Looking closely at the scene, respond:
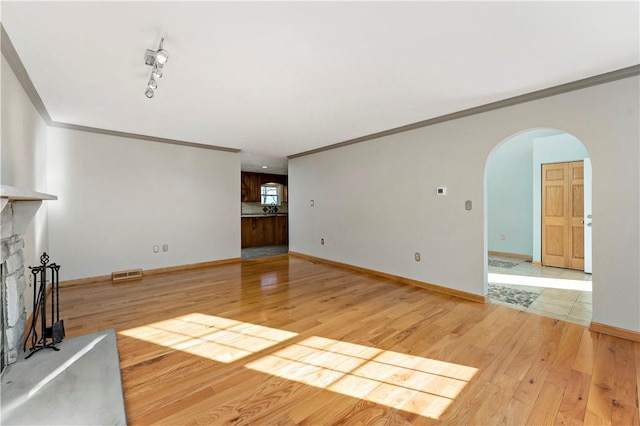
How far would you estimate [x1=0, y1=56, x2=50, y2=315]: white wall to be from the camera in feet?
7.07

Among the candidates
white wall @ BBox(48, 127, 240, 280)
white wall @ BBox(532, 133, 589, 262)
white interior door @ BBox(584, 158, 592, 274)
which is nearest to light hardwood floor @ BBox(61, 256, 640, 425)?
white wall @ BBox(48, 127, 240, 280)

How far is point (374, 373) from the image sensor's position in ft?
6.47

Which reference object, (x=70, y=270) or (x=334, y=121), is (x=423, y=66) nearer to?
(x=334, y=121)

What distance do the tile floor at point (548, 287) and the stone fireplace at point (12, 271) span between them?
15.5 ft

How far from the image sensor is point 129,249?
455cm

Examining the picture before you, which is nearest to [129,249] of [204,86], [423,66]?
[204,86]

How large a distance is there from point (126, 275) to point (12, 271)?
8.14 feet

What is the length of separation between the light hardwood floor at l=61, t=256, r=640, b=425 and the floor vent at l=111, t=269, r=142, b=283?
0.79 metres

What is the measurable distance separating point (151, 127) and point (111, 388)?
11.9 ft

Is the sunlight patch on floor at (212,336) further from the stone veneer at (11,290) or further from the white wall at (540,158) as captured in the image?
the white wall at (540,158)

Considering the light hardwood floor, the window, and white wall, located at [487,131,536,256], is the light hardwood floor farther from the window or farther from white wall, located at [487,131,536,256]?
the window

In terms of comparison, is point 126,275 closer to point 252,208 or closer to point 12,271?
point 12,271

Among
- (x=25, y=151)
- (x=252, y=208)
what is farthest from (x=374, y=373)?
(x=252, y=208)

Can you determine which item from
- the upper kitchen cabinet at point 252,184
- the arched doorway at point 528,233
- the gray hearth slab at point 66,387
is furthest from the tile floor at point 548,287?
the upper kitchen cabinet at point 252,184
